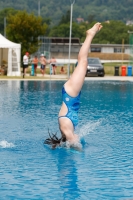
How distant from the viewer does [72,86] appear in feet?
37.1

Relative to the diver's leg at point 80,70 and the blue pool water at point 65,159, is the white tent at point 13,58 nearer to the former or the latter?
the blue pool water at point 65,159

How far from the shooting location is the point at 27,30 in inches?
1879

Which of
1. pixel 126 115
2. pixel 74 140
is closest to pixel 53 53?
pixel 126 115

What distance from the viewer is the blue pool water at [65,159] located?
826cm

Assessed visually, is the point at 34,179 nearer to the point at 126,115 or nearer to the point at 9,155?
the point at 9,155

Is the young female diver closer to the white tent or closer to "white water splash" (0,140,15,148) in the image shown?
"white water splash" (0,140,15,148)

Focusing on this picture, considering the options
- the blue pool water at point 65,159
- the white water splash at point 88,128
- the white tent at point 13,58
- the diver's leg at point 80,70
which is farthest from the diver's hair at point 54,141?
the white tent at point 13,58

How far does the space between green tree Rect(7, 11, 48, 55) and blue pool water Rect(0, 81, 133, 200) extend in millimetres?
29421

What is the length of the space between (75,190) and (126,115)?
374 inches

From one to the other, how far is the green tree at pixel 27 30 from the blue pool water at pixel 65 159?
96.5 feet

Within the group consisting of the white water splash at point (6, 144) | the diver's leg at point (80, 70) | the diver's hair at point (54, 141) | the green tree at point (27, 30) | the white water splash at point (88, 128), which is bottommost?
the white water splash at point (88, 128)

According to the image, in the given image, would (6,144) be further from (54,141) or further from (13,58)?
(13,58)

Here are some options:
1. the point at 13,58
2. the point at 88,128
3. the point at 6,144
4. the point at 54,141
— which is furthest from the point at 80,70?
the point at 13,58

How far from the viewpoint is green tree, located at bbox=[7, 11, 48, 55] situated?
47594 millimetres
